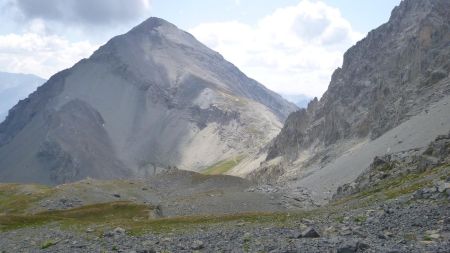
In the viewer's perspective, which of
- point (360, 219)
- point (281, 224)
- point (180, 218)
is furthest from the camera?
point (180, 218)

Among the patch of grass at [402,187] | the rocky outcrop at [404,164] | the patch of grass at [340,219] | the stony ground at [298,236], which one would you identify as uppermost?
the rocky outcrop at [404,164]

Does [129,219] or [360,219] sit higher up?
[360,219]

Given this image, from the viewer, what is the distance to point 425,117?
113875 millimetres

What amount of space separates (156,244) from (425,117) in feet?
308

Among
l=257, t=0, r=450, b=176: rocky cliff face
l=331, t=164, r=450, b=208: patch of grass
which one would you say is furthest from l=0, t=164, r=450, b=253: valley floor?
l=257, t=0, r=450, b=176: rocky cliff face

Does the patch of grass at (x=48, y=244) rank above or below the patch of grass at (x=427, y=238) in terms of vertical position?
below

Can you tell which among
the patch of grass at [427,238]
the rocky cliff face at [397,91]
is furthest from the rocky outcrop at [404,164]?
the rocky cliff face at [397,91]

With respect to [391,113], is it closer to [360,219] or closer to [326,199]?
[326,199]

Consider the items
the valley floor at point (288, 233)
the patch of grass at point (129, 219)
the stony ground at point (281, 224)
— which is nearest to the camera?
the valley floor at point (288, 233)

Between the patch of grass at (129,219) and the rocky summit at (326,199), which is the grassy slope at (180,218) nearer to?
the patch of grass at (129,219)

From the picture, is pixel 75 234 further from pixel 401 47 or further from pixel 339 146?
pixel 401 47

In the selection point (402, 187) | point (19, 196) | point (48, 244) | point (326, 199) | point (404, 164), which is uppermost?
point (404, 164)

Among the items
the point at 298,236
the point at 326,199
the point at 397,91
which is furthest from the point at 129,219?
the point at 397,91

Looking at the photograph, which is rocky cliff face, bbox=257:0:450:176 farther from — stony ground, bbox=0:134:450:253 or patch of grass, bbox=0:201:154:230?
patch of grass, bbox=0:201:154:230
